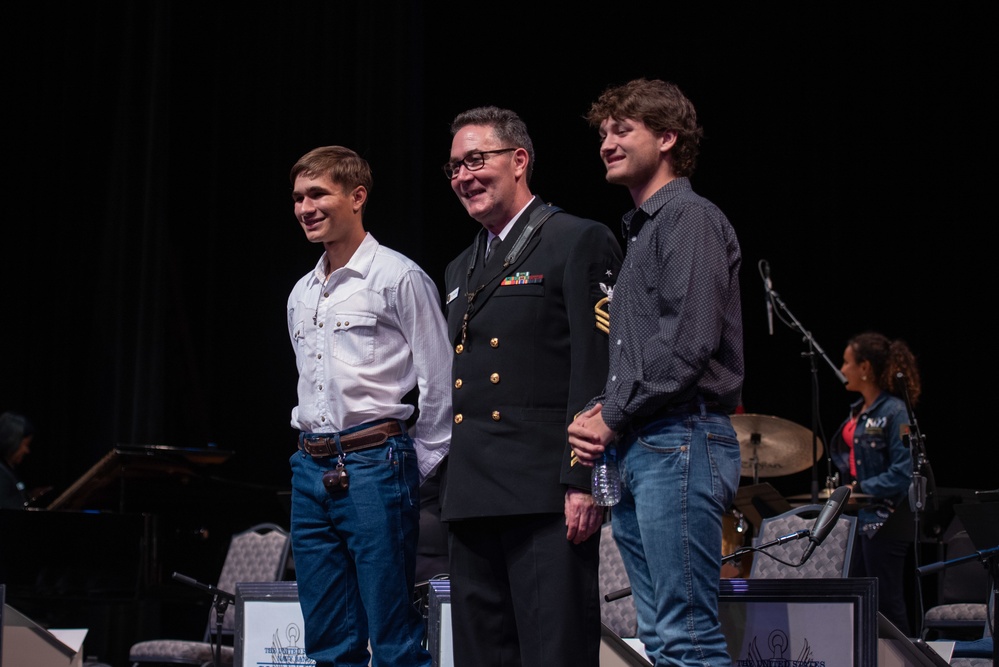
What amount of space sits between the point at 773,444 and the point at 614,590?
2168 mm

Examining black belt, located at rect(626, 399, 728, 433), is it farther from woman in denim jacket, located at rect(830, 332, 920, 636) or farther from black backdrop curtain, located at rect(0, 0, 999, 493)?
black backdrop curtain, located at rect(0, 0, 999, 493)

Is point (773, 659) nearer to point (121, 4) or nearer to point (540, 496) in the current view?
point (540, 496)

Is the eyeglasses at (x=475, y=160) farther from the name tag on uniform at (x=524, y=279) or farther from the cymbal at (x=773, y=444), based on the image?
the cymbal at (x=773, y=444)

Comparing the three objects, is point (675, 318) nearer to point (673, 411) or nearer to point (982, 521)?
point (673, 411)

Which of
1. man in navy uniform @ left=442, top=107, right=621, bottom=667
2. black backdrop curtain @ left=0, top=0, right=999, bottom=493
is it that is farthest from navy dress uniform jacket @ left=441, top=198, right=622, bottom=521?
black backdrop curtain @ left=0, top=0, right=999, bottom=493

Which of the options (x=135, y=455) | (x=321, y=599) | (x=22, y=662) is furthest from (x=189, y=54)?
(x=321, y=599)

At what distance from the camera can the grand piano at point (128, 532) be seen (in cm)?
578

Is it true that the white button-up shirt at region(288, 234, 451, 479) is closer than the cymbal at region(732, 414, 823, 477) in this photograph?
Yes

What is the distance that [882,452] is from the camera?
5.92 metres

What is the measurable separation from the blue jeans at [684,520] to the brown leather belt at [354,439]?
0.74 m

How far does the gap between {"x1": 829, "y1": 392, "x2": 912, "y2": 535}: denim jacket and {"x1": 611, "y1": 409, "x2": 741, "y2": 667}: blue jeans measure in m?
3.70

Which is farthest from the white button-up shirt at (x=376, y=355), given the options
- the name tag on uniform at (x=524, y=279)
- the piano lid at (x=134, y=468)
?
the piano lid at (x=134, y=468)

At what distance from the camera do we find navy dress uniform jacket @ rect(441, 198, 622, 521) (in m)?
2.32

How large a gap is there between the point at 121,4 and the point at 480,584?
279 inches
